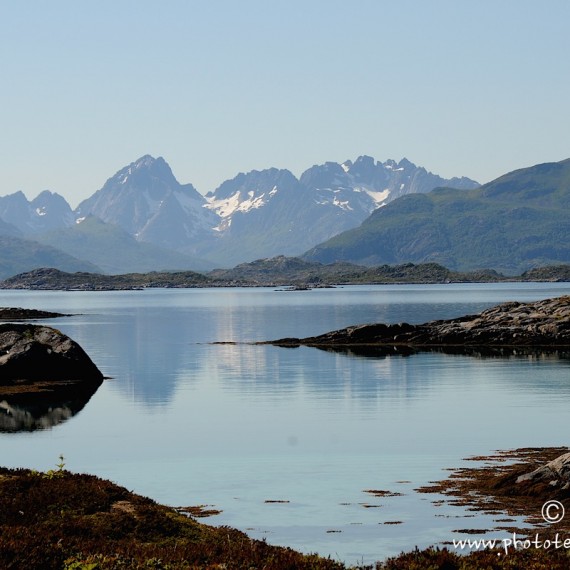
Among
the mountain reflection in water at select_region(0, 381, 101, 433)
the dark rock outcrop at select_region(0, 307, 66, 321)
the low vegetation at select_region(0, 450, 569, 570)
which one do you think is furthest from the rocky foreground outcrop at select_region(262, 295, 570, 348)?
the low vegetation at select_region(0, 450, 569, 570)

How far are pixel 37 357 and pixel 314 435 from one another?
2781 cm

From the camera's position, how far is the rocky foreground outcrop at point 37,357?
64.2 metres

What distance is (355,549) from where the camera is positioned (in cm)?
2355

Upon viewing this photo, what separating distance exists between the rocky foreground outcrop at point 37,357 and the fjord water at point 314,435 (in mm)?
3400

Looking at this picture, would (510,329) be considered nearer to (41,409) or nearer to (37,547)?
(41,409)

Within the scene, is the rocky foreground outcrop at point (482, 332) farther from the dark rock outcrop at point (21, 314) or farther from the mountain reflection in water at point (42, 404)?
the dark rock outcrop at point (21, 314)

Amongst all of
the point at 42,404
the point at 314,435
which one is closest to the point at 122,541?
the point at 314,435

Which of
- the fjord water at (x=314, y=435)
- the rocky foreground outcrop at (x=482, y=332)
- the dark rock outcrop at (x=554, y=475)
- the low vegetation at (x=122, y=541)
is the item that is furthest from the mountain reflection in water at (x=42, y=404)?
the rocky foreground outcrop at (x=482, y=332)

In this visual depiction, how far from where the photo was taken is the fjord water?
88.6 feet

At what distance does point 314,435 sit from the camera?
143 ft

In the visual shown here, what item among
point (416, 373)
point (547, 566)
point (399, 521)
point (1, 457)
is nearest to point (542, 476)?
point (399, 521)

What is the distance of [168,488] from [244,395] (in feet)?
98.3

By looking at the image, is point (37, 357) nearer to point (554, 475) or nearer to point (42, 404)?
point (42, 404)

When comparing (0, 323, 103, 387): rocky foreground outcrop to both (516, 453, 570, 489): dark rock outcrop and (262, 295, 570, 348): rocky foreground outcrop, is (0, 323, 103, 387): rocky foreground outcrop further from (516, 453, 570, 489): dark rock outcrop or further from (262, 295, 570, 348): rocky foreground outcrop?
(262, 295, 570, 348): rocky foreground outcrop
